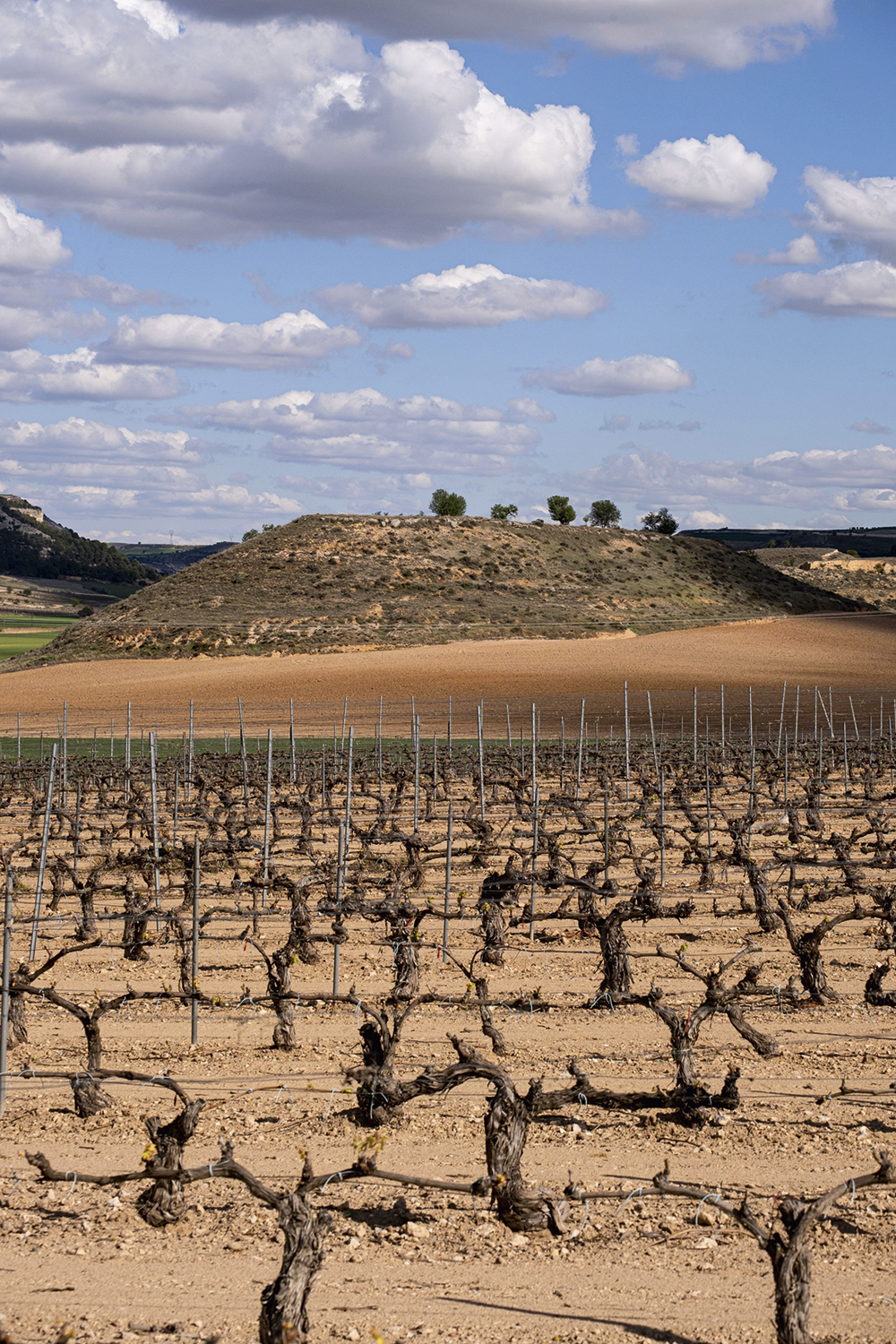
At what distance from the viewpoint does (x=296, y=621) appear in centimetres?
7794

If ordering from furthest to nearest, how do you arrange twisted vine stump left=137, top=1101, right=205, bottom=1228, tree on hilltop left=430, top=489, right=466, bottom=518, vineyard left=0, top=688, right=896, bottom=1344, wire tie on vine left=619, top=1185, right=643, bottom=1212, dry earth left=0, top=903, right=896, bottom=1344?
tree on hilltop left=430, top=489, right=466, bottom=518
twisted vine stump left=137, top=1101, right=205, bottom=1228
wire tie on vine left=619, top=1185, right=643, bottom=1212
vineyard left=0, top=688, right=896, bottom=1344
dry earth left=0, top=903, right=896, bottom=1344

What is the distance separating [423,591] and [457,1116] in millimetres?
76142

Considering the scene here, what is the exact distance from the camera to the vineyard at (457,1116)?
22.3ft

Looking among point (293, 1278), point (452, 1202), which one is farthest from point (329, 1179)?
point (293, 1278)

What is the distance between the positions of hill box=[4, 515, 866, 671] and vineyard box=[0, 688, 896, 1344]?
57327 mm

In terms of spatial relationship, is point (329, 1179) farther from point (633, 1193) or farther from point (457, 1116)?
point (457, 1116)

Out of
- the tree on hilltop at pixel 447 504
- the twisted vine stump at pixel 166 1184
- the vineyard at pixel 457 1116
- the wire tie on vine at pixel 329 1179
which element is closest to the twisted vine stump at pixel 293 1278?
the vineyard at pixel 457 1116

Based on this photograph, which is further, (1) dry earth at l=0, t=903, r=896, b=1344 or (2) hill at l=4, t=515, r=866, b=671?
(2) hill at l=4, t=515, r=866, b=671

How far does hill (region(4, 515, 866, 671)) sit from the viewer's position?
76.9 m

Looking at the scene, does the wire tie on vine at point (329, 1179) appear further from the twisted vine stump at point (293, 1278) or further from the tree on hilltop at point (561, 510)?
the tree on hilltop at point (561, 510)

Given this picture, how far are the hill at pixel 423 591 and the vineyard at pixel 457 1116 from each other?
5733cm

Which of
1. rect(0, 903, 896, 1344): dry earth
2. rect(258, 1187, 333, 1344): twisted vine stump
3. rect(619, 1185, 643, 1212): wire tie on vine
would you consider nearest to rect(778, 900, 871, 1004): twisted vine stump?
rect(0, 903, 896, 1344): dry earth

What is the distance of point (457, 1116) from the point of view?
9.91 meters

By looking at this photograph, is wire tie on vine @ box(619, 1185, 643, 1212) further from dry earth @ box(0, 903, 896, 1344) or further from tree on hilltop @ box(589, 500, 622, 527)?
tree on hilltop @ box(589, 500, 622, 527)
